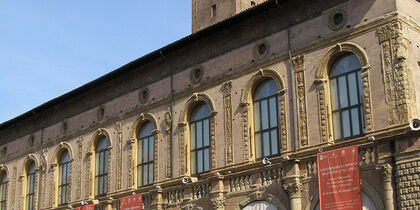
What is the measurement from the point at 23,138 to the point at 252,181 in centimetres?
1900

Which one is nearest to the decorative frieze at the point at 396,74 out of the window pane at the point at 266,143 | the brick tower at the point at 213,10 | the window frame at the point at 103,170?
the window pane at the point at 266,143

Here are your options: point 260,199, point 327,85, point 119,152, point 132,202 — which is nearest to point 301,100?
point 327,85

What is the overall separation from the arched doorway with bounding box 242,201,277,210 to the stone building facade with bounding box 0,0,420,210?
4 cm

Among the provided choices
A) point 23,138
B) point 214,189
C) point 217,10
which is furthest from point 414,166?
point 23,138

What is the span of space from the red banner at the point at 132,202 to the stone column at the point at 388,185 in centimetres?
1231

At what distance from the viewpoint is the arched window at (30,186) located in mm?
37688

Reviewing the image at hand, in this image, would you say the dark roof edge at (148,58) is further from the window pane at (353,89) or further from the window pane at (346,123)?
the window pane at (346,123)

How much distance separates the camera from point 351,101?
23.0 metres

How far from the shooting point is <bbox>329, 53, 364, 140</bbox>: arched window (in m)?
22.7

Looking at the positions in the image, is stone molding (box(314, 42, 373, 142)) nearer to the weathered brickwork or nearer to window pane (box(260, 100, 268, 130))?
the weathered brickwork

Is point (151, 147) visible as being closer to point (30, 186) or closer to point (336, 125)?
point (336, 125)

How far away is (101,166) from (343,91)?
14296 millimetres

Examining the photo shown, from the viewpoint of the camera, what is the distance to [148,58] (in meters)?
30.8

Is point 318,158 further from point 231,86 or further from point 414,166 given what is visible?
point 231,86
